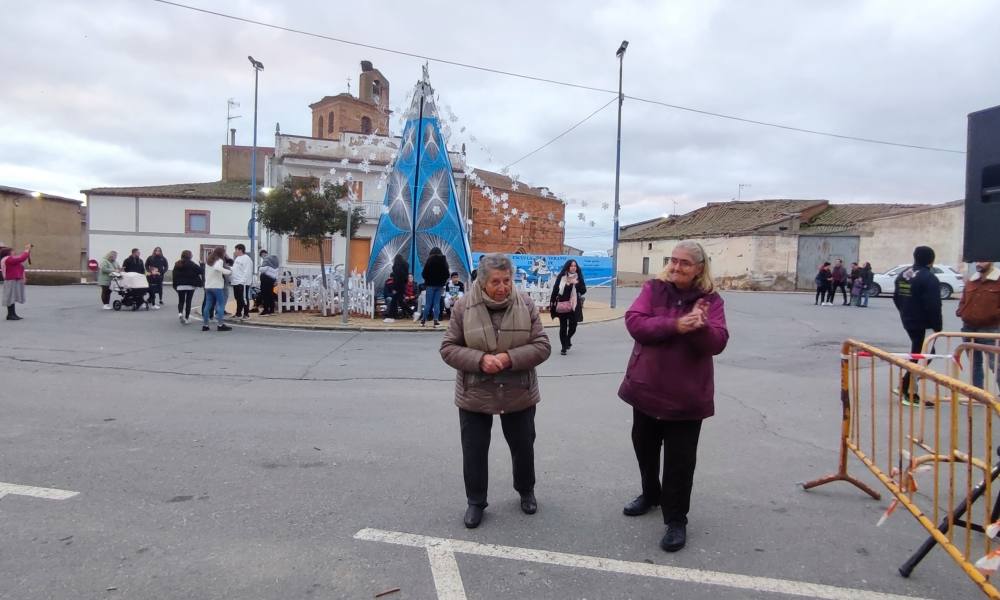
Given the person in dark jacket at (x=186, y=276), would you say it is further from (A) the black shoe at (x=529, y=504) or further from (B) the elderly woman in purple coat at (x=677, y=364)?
(B) the elderly woman in purple coat at (x=677, y=364)

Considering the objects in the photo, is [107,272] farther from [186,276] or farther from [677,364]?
[677,364]

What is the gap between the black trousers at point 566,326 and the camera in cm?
1005

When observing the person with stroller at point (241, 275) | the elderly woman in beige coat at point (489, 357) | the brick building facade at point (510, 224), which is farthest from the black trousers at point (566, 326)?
the brick building facade at point (510, 224)

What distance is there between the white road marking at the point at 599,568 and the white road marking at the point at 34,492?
1.98 meters

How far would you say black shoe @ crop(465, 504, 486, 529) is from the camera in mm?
3592

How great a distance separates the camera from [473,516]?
11.9ft

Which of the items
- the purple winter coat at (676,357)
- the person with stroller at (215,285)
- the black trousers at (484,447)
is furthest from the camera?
the person with stroller at (215,285)

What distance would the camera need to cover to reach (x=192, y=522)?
11.8 ft

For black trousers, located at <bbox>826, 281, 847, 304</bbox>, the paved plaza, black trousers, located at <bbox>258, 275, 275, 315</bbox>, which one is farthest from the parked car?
black trousers, located at <bbox>258, 275, 275, 315</bbox>

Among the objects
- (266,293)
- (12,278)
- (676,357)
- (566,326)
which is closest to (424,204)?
(266,293)

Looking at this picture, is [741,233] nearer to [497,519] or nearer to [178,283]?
[178,283]

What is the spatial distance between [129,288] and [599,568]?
1637cm

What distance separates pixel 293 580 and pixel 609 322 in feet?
43.0

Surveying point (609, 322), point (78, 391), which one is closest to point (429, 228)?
point (609, 322)
